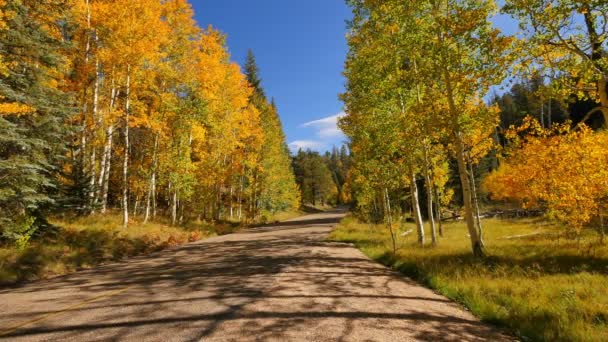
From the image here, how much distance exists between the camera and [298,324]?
5445mm

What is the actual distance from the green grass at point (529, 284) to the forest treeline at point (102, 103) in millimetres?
13055

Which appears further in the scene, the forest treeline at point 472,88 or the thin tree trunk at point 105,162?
the thin tree trunk at point 105,162

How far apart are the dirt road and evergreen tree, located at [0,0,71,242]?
343 centimetres

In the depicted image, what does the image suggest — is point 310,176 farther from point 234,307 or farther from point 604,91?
point 234,307

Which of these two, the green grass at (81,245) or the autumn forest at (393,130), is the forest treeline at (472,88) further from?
the green grass at (81,245)

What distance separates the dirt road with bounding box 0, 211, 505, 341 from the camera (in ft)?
16.8

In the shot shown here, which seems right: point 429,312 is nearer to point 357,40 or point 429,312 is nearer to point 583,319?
point 583,319

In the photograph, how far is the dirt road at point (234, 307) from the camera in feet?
16.8

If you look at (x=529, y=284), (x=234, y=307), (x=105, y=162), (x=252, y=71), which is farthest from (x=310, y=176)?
(x=234, y=307)

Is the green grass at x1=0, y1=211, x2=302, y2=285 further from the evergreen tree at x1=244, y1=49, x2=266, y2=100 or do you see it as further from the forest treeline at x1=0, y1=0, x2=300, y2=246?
the evergreen tree at x1=244, y1=49, x2=266, y2=100

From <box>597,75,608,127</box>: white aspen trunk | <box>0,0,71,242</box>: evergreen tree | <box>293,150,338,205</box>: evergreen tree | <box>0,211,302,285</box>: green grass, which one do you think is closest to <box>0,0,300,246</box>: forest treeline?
<box>0,0,71,242</box>: evergreen tree

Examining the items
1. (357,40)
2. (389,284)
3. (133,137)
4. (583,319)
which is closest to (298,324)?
(389,284)

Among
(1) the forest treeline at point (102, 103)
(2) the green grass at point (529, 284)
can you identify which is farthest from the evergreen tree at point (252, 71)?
(2) the green grass at point (529, 284)

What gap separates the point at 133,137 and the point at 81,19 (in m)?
8.97
